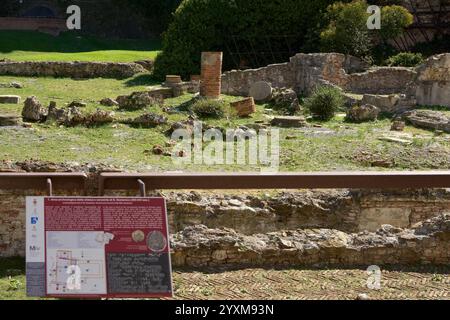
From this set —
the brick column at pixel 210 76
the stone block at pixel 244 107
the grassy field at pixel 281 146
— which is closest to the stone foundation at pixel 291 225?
the grassy field at pixel 281 146

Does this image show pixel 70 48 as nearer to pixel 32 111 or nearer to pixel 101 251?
pixel 32 111

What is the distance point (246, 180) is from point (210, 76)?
54.1 ft

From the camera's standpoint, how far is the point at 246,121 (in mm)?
18172

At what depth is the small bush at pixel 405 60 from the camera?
2667 centimetres

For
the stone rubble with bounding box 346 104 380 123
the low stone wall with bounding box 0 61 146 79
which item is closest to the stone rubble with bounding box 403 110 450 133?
the stone rubble with bounding box 346 104 380 123

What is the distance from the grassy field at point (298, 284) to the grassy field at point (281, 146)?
626cm

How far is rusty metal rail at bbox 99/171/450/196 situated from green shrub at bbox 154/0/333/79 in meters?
22.1

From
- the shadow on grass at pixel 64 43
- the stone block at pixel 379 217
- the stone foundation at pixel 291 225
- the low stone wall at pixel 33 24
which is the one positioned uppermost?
the low stone wall at pixel 33 24

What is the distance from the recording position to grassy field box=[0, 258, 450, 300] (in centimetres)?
587

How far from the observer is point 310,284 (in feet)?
20.1

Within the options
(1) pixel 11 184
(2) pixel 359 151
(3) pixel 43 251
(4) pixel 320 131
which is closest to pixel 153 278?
(3) pixel 43 251

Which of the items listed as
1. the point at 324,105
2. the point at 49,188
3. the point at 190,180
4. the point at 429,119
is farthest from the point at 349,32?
the point at 49,188

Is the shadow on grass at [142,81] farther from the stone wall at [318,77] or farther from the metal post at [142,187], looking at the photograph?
the metal post at [142,187]
